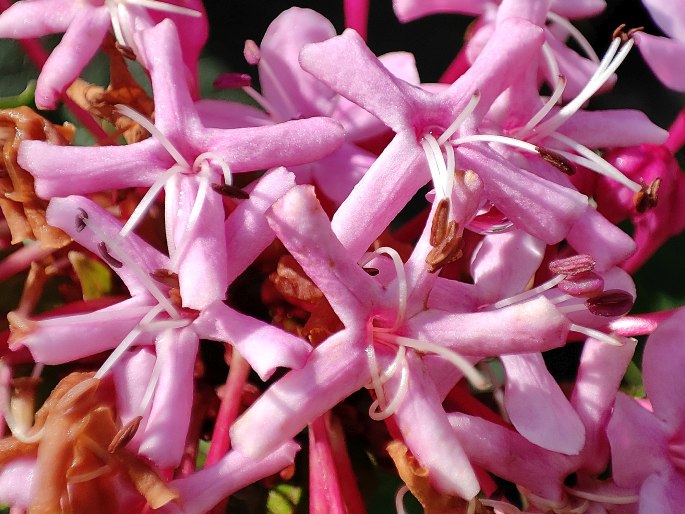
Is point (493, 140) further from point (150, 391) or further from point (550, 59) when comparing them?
point (150, 391)

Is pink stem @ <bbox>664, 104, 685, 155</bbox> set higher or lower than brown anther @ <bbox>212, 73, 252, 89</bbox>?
lower

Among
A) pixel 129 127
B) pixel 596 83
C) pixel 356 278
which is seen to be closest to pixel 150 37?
pixel 129 127

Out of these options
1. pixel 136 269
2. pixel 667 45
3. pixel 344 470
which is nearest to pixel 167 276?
pixel 136 269

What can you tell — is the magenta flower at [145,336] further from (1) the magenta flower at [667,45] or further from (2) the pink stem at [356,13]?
(1) the magenta flower at [667,45]

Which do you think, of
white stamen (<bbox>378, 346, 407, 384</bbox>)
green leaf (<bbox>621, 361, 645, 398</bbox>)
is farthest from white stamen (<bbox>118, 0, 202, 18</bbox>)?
green leaf (<bbox>621, 361, 645, 398</bbox>)

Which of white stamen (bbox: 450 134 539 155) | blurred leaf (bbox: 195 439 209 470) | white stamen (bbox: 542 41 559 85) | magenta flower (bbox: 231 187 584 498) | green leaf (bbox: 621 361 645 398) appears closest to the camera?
magenta flower (bbox: 231 187 584 498)

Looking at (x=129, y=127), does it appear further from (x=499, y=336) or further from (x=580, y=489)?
(x=580, y=489)

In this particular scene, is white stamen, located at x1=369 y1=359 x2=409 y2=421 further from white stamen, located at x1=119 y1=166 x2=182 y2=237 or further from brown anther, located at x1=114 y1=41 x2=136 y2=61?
brown anther, located at x1=114 y1=41 x2=136 y2=61
